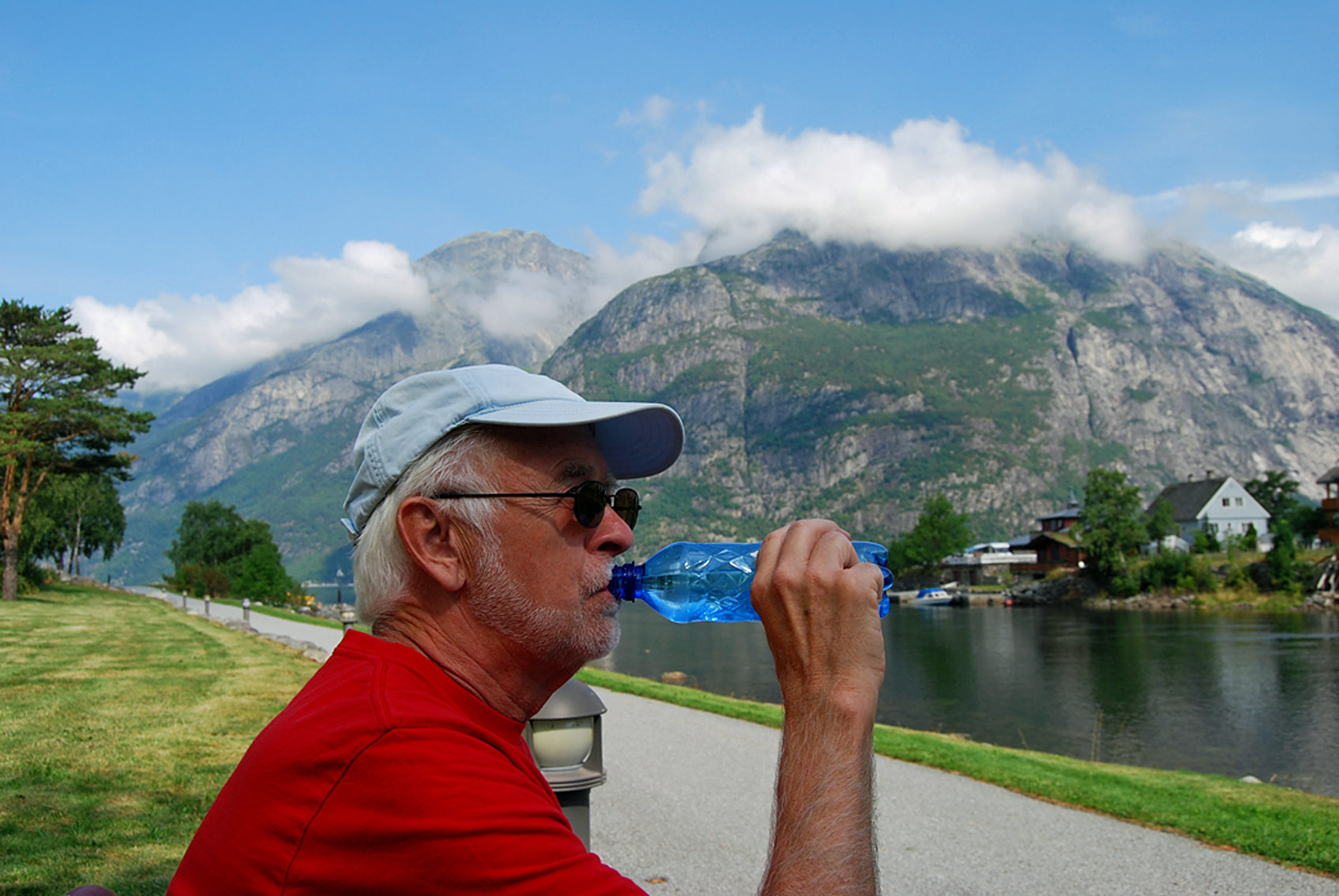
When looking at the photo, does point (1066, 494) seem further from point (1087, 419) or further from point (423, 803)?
point (423, 803)

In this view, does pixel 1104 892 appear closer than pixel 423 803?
No

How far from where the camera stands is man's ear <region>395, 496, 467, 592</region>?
1401 millimetres

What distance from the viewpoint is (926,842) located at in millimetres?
7078

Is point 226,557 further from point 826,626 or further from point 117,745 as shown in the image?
point 826,626

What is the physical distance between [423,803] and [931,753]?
35.7 feet

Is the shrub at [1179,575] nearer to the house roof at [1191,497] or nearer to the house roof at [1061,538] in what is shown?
the house roof at [1061,538]

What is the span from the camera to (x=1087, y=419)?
629 feet

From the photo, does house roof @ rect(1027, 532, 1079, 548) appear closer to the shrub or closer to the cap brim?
the shrub

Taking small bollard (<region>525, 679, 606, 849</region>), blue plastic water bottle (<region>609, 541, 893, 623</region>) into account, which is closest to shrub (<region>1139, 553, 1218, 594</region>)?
small bollard (<region>525, 679, 606, 849</region>)

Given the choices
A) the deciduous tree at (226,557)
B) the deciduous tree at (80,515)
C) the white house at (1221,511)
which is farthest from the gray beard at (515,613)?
the white house at (1221,511)

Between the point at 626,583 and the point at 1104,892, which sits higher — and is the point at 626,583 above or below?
above

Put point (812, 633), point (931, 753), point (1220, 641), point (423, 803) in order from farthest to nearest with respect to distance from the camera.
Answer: point (1220, 641) < point (931, 753) < point (812, 633) < point (423, 803)

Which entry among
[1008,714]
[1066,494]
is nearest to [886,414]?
[1066,494]

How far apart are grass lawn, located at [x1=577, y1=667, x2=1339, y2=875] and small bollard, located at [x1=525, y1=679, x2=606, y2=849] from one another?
579 cm
